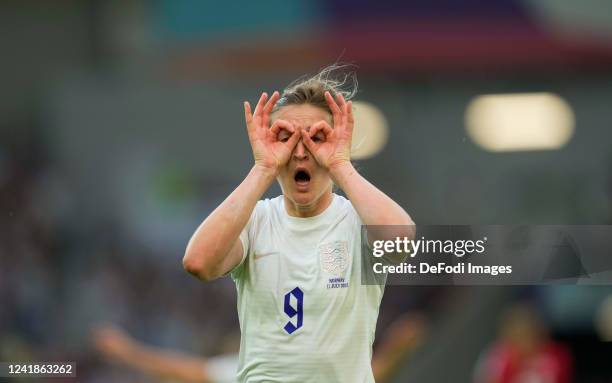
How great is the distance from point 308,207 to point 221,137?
8.91m

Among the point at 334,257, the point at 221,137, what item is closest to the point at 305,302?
the point at 334,257

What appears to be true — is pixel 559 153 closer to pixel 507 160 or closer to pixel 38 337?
pixel 507 160

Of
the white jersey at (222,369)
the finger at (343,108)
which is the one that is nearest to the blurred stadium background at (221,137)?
the white jersey at (222,369)

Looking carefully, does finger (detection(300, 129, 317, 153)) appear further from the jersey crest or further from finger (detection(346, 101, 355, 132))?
the jersey crest

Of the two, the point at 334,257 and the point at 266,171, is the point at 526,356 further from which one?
the point at 266,171

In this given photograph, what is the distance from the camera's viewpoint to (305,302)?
397 cm

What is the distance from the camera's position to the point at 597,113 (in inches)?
472

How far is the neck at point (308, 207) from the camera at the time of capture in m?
4.12

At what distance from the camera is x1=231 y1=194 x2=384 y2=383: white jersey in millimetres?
3941

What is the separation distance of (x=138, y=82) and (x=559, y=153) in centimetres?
553

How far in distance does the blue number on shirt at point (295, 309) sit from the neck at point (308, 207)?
302 mm

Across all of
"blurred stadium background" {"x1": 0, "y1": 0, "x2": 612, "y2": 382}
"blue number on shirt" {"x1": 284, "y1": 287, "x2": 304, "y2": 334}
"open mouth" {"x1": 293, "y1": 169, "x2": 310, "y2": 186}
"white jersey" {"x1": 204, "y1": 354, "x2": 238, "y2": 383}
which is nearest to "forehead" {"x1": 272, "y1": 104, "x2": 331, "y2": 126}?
"open mouth" {"x1": 293, "y1": 169, "x2": 310, "y2": 186}

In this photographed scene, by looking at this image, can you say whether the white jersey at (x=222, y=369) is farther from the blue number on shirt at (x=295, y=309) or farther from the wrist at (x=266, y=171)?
the wrist at (x=266, y=171)

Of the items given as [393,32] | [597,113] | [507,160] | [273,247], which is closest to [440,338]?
[507,160]
